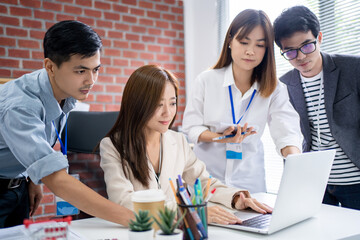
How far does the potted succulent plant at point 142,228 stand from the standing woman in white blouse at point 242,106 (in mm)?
886

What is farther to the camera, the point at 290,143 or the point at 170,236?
the point at 290,143

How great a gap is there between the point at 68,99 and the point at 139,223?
80 cm

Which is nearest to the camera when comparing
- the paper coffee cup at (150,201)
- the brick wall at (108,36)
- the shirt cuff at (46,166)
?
the paper coffee cup at (150,201)

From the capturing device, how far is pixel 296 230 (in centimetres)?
101

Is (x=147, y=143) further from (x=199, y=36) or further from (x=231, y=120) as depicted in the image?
(x=199, y=36)

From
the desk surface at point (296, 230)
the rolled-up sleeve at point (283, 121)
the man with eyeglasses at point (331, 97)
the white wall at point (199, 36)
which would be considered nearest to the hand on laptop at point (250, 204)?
the desk surface at point (296, 230)

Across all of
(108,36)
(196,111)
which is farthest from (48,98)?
(108,36)

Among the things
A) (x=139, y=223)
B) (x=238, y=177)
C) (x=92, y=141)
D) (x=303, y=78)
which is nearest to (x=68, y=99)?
(x=92, y=141)

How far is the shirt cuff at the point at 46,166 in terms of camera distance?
1.00 m

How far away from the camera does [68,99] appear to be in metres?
1.40

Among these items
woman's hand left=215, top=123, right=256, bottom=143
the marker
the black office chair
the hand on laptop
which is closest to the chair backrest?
the black office chair

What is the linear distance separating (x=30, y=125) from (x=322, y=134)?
1331 mm

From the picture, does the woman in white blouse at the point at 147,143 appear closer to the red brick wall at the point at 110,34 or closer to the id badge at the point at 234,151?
the id badge at the point at 234,151

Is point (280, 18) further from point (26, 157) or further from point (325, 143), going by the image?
point (26, 157)
